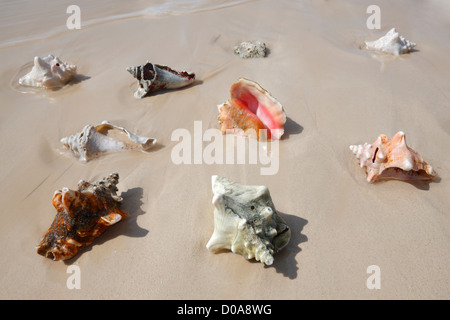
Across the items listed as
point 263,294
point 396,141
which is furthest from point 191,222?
point 396,141

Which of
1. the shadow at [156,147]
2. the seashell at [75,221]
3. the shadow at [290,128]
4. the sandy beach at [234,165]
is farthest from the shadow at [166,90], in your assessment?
the seashell at [75,221]

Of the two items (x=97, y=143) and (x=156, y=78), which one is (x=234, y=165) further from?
(x=156, y=78)

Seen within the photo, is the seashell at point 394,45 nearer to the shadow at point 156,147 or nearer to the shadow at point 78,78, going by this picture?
the shadow at point 156,147

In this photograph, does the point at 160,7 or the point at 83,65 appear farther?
the point at 160,7

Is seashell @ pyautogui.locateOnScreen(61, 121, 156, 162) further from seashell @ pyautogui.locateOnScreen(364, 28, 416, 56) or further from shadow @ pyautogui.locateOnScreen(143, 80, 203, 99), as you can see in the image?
seashell @ pyautogui.locateOnScreen(364, 28, 416, 56)

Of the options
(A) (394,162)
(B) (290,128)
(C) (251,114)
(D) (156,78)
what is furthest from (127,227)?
(A) (394,162)

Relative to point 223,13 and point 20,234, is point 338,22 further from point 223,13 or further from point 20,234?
point 20,234
